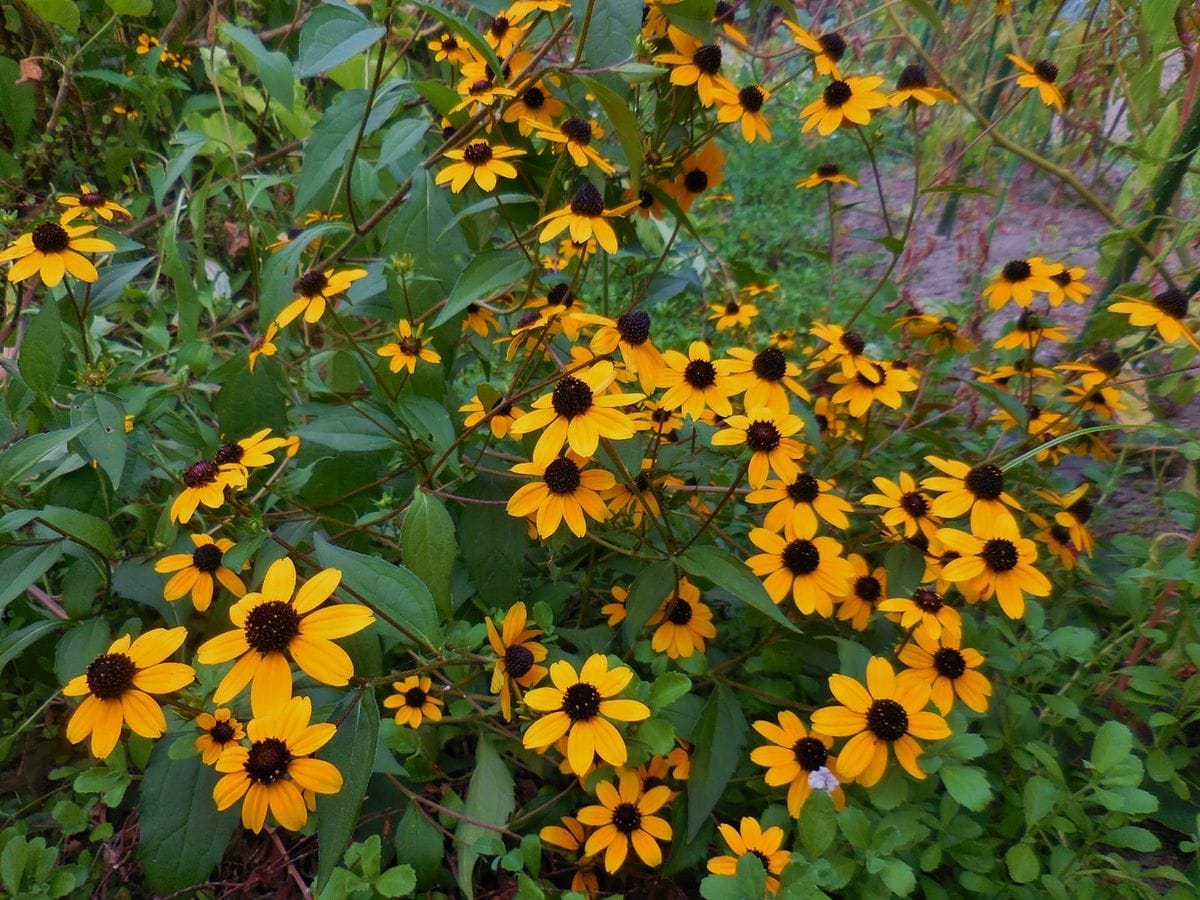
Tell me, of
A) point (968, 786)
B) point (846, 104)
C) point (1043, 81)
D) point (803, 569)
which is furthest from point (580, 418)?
point (1043, 81)

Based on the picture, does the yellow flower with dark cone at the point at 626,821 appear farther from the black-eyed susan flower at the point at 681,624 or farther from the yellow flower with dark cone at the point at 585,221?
the yellow flower with dark cone at the point at 585,221

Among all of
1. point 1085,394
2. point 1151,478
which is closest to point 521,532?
point 1085,394

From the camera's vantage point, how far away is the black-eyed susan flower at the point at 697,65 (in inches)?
46.1

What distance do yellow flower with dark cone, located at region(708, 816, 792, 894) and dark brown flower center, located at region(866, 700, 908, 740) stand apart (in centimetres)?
17

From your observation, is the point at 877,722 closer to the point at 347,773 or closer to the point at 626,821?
the point at 626,821

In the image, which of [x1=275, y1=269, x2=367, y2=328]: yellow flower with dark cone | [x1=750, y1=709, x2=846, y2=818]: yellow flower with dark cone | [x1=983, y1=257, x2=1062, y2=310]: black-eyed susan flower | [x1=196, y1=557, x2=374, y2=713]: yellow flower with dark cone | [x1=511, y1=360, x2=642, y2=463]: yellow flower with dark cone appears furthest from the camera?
[x1=983, y1=257, x2=1062, y2=310]: black-eyed susan flower

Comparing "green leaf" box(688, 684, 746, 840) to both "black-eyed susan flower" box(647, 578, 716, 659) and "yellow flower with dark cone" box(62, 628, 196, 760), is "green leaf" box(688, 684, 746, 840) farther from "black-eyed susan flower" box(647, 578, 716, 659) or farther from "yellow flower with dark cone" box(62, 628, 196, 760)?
"yellow flower with dark cone" box(62, 628, 196, 760)

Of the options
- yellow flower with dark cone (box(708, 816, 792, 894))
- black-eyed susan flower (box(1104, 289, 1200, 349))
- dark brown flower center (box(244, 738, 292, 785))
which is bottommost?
yellow flower with dark cone (box(708, 816, 792, 894))

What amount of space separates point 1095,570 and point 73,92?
238 cm

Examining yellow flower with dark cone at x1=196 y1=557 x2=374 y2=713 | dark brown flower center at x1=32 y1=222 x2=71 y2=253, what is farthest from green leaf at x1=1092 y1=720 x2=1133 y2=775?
dark brown flower center at x1=32 y1=222 x2=71 y2=253

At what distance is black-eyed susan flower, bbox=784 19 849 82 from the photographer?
48.5 inches

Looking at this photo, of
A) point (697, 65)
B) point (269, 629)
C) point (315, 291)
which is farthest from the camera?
point (697, 65)

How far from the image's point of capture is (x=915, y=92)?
1.33 m

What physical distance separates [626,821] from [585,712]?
216mm
